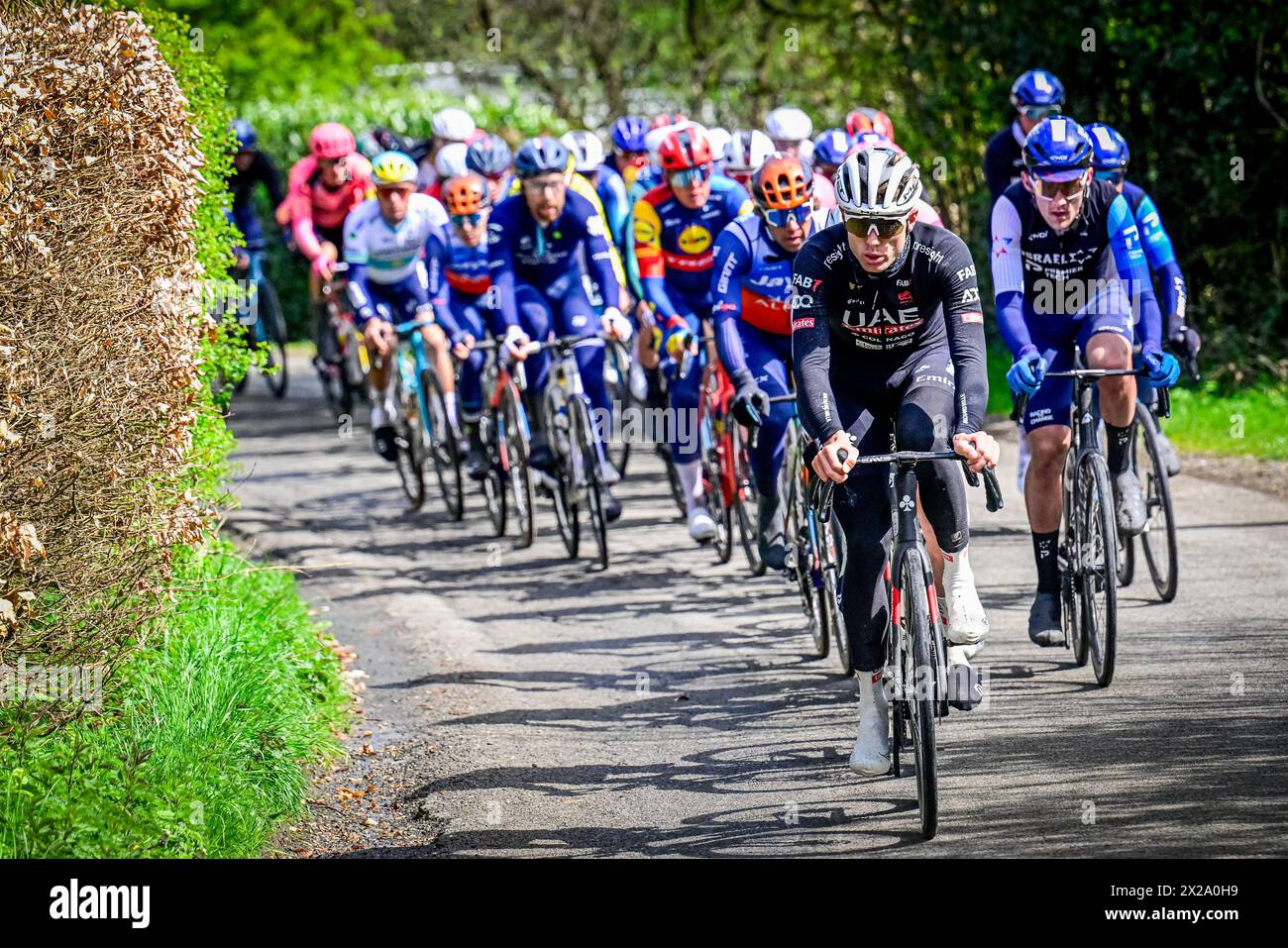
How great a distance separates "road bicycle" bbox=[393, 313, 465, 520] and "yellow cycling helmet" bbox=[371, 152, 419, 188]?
3.33 ft

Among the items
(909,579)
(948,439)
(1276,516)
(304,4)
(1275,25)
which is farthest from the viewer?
(304,4)

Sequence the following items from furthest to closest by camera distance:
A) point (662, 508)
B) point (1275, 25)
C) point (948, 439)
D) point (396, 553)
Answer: point (1275, 25), point (662, 508), point (396, 553), point (948, 439)

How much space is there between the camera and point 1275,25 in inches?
538

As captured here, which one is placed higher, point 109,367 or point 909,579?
point 109,367

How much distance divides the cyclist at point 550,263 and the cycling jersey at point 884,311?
4.15 m

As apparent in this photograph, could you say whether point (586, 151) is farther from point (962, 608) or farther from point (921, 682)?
point (921, 682)

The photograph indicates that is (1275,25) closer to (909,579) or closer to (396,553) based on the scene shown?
(396,553)

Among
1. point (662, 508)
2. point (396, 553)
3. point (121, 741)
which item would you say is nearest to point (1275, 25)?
point (662, 508)

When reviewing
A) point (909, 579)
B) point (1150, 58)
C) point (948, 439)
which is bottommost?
point (909, 579)

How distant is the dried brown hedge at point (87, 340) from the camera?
5855mm

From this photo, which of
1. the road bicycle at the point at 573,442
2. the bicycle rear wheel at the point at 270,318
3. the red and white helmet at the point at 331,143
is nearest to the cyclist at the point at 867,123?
the road bicycle at the point at 573,442

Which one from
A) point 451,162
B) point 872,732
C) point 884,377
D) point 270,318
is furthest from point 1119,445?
point 270,318

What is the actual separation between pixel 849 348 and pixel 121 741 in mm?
2990

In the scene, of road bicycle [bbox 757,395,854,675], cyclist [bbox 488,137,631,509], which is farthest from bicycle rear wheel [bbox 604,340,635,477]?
road bicycle [bbox 757,395,854,675]
